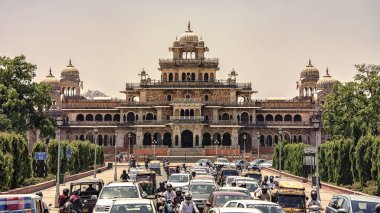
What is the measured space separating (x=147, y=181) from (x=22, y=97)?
38594 mm

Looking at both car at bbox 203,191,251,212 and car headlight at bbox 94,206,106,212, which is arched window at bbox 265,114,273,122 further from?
car headlight at bbox 94,206,106,212

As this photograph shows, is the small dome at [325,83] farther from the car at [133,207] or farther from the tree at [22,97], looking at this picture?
the car at [133,207]

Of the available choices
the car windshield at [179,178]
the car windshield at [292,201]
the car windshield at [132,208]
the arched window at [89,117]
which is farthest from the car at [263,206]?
the arched window at [89,117]

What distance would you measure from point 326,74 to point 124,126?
135ft

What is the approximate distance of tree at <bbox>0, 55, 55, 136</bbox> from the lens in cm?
6419

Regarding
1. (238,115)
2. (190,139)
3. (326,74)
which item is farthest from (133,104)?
(326,74)

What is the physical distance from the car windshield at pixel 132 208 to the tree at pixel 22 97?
4879cm

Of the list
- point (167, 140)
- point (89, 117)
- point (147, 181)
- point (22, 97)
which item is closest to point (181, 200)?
point (147, 181)

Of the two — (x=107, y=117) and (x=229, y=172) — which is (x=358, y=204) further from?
(x=107, y=117)

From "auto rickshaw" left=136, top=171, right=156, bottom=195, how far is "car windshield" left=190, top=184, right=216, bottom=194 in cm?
483

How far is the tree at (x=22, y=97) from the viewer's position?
64.2m

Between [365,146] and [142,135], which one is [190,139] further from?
[365,146]

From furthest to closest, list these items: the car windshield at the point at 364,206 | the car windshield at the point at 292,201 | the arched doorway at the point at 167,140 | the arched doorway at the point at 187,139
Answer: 1. the arched doorway at the point at 167,140
2. the arched doorway at the point at 187,139
3. the car windshield at the point at 292,201
4. the car windshield at the point at 364,206

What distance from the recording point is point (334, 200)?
2164cm
